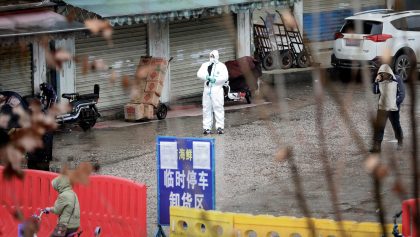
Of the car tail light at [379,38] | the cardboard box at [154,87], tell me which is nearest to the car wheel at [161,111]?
the cardboard box at [154,87]

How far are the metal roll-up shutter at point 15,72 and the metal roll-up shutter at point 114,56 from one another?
1.07 m

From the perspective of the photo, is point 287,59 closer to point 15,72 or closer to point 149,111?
point 149,111

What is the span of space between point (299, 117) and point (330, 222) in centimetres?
1074

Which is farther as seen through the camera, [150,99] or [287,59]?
[287,59]

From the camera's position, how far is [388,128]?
63.2 feet

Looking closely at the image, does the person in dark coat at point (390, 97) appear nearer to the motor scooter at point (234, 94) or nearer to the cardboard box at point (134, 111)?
the motor scooter at point (234, 94)

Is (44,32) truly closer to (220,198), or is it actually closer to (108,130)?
(108,130)

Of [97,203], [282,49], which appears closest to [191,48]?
[282,49]

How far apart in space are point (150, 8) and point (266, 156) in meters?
4.95

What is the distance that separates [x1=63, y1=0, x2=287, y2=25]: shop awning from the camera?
1988 cm

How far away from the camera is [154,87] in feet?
68.0

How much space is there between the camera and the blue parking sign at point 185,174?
1180 centimetres

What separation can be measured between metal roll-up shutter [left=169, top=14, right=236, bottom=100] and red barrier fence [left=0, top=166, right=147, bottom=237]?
9366 mm

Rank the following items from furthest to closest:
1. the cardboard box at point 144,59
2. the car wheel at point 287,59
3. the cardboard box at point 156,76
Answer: the car wheel at point 287,59 < the cardboard box at point 144,59 < the cardboard box at point 156,76
